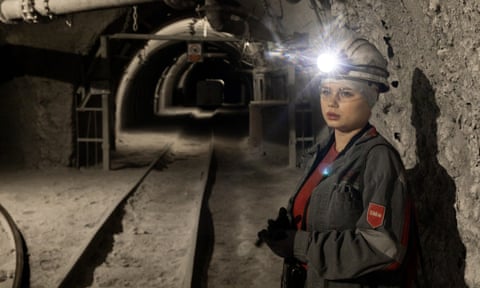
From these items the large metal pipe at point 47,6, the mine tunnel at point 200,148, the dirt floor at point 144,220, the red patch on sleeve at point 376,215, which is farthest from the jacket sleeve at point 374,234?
the large metal pipe at point 47,6

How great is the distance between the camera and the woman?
1.95 meters

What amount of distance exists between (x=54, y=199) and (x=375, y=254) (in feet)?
24.1

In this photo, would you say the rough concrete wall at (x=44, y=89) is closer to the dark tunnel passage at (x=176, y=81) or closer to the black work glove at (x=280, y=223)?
the dark tunnel passage at (x=176, y=81)

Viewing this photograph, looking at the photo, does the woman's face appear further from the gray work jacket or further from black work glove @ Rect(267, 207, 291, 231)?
black work glove @ Rect(267, 207, 291, 231)

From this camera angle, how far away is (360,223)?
6.53 ft

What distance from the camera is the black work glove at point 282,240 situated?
2109mm

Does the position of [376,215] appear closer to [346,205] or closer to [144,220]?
[346,205]

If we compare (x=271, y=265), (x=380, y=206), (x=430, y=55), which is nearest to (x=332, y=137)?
(x=380, y=206)

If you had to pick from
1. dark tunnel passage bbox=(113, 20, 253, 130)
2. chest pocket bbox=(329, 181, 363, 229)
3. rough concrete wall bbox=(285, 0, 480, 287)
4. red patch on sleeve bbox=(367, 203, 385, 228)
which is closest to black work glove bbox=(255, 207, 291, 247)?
chest pocket bbox=(329, 181, 363, 229)

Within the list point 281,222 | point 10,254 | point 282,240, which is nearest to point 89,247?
point 10,254

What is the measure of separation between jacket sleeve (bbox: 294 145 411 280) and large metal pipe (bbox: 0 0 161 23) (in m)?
6.86

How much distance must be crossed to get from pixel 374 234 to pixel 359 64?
0.72 meters

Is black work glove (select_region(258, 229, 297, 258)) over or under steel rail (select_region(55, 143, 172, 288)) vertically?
over

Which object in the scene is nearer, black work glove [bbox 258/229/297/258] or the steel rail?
black work glove [bbox 258/229/297/258]
